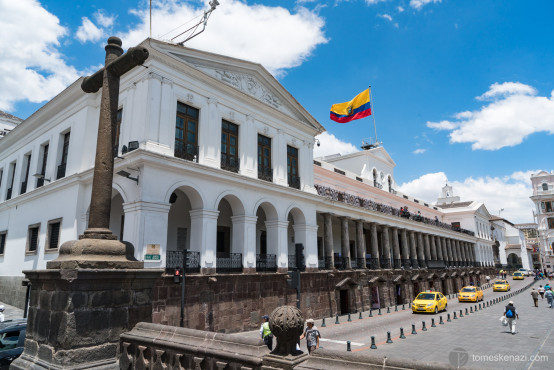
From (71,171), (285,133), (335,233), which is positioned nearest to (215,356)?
(71,171)

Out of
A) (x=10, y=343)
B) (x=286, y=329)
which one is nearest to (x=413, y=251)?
(x=10, y=343)

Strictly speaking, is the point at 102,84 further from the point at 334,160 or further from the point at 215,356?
the point at 334,160

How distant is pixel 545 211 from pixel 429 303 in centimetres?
6691

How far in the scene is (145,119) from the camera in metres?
15.2

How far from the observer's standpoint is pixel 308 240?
74.2 feet

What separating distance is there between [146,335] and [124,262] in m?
1.10

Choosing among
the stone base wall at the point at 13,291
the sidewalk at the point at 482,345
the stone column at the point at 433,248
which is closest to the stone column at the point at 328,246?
the sidewalk at the point at 482,345

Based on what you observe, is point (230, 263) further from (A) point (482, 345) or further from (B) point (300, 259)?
(A) point (482, 345)

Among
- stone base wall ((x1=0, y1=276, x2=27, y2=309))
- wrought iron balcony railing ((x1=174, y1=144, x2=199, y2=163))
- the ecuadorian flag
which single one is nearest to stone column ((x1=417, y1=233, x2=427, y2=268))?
the ecuadorian flag

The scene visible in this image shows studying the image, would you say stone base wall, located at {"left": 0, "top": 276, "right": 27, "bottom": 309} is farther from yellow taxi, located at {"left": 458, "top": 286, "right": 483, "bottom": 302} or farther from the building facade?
yellow taxi, located at {"left": 458, "top": 286, "right": 483, "bottom": 302}

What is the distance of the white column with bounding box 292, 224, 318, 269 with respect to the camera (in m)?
22.3

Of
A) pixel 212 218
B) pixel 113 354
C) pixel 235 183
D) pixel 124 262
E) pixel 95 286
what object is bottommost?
pixel 113 354

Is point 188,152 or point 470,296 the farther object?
point 470,296

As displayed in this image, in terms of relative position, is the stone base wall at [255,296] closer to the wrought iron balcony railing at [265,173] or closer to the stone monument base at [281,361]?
the wrought iron balcony railing at [265,173]
